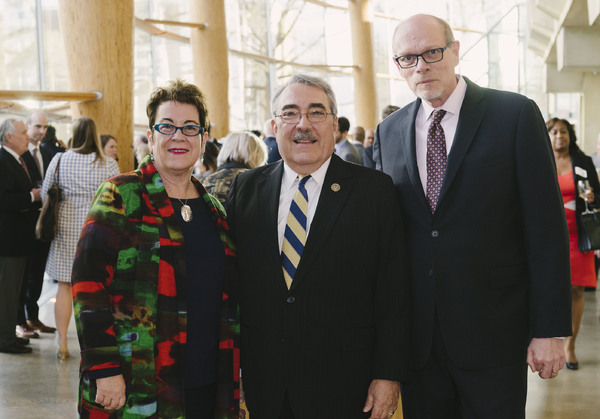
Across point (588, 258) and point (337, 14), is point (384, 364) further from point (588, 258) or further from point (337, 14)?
point (337, 14)

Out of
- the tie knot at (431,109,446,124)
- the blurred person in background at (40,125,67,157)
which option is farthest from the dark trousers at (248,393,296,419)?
the blurred person in background at (40,125,67,157)

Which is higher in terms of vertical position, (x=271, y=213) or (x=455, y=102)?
(x=455, y=102)

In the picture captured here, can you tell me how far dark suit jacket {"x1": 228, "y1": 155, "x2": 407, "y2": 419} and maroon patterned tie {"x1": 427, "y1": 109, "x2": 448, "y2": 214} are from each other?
124 millimetres

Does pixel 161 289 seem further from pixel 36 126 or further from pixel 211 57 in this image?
pixel 211 57

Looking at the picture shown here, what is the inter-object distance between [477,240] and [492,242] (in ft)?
0.17

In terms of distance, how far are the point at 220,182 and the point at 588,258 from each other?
277 centimetres

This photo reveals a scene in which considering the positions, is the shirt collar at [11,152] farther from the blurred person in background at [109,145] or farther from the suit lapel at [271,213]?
the suit lapel at [271,213]

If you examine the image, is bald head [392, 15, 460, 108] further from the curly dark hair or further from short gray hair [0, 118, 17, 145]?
short gray hair [0, 118, 17, 145]

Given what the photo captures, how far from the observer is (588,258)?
4.65 metres

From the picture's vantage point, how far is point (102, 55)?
468cm

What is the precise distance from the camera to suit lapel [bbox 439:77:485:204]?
2.03 metres

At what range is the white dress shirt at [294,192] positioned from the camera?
2.12m

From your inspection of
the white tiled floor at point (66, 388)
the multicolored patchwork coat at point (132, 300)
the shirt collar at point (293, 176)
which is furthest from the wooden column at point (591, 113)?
the multicolored patchwork coat at point (132, 300)

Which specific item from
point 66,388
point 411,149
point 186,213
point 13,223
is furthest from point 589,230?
point 13,223
